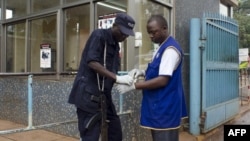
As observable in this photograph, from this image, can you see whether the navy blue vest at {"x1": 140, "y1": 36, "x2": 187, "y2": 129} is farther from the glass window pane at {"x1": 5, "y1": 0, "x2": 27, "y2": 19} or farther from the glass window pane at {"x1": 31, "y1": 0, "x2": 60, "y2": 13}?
the glass window pane at {"x1": 5, "y1": 0, "x2": 27, "y2": 19}

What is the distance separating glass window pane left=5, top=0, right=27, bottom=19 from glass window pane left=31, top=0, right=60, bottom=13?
34cm

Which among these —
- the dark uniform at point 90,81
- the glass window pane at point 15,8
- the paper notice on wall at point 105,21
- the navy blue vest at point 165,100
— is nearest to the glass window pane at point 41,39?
the glass window pane at point 15,8

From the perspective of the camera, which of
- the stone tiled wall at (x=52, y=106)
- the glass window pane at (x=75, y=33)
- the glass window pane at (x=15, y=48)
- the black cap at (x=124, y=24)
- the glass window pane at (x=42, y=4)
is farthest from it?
the glass window pane at (x=15, y=48)

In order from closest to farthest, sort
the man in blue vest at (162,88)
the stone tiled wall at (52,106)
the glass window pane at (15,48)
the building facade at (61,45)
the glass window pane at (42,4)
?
1. the man in blue vest at (162,88)
2. the stone tiled wall at (52,106)
3. the building facade at (61,45)
4. the glass window pane at (42,4)
5. the glass window pane at (15,48)

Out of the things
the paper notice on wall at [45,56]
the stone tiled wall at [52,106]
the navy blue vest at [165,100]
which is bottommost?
the stone tiled wall at [52,106]

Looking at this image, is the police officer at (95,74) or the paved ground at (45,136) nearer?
the police officer at (95,74)

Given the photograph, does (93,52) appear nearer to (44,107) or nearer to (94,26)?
(94,26)

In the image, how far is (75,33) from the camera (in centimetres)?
582

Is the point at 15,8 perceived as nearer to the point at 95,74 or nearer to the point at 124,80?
the point at 95,74

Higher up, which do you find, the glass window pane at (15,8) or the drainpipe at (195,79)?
the glass window pane at (15,8)

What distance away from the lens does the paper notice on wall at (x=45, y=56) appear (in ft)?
20.3

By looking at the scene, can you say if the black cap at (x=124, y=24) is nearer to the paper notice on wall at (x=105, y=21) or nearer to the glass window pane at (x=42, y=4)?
the paper notice on wall at (x=105, y=21)

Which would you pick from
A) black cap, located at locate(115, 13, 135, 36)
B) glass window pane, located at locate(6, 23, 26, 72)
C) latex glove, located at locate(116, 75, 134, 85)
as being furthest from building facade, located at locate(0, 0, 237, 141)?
black cap, located at locate(115, 13, 135, 36)

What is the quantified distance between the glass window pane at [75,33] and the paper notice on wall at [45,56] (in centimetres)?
51
